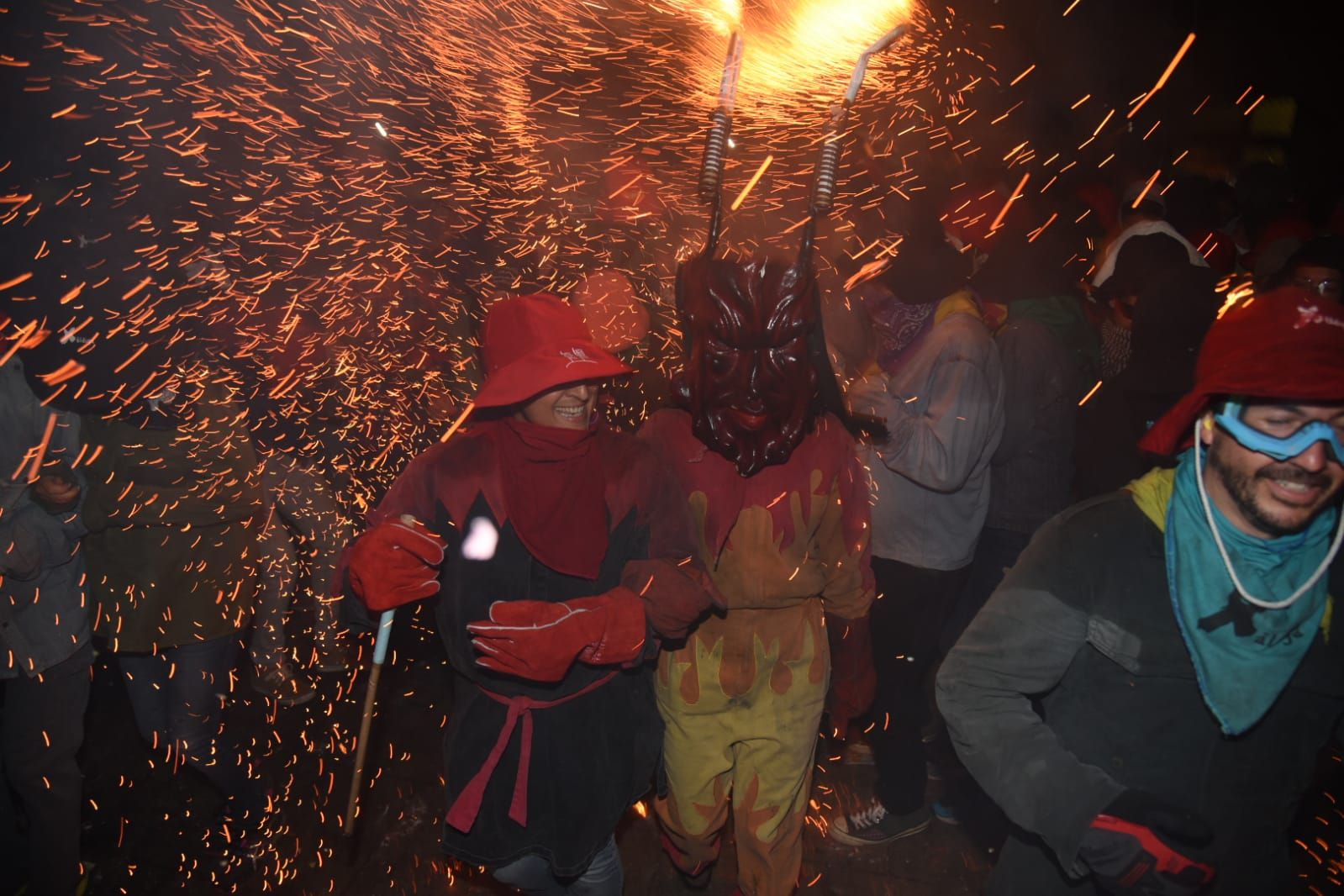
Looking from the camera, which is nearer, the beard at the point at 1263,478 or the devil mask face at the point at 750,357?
the beard at the point at 1263,478

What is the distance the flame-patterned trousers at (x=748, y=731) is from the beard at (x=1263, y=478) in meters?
1.55

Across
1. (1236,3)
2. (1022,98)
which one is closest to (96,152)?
(1022,98)

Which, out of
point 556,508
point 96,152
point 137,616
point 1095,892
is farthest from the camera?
point 96,152

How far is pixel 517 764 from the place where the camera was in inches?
104

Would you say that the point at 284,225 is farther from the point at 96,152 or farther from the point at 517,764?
the point at 517,764

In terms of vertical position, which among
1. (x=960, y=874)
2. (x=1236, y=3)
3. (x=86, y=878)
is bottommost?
(x=86, y=878)

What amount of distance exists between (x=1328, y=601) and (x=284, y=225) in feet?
20.3

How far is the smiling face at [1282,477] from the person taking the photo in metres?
1.94

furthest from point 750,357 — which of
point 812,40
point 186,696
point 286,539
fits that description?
point 812,40

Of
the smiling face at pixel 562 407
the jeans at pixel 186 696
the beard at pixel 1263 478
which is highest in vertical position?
the beard at pixel 1263 478

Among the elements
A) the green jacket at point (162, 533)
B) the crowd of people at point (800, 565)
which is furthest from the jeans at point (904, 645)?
the green jacket at point (162, 533)

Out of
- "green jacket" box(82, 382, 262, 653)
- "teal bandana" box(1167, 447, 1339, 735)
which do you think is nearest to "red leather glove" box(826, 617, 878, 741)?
"teal bandana" box(1167, 447, 1339, 735)

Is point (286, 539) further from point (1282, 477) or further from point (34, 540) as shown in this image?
point (1282, 477)

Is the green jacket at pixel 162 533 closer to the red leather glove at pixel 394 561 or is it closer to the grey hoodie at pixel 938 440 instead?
the red leather glove at pixel 394 561
